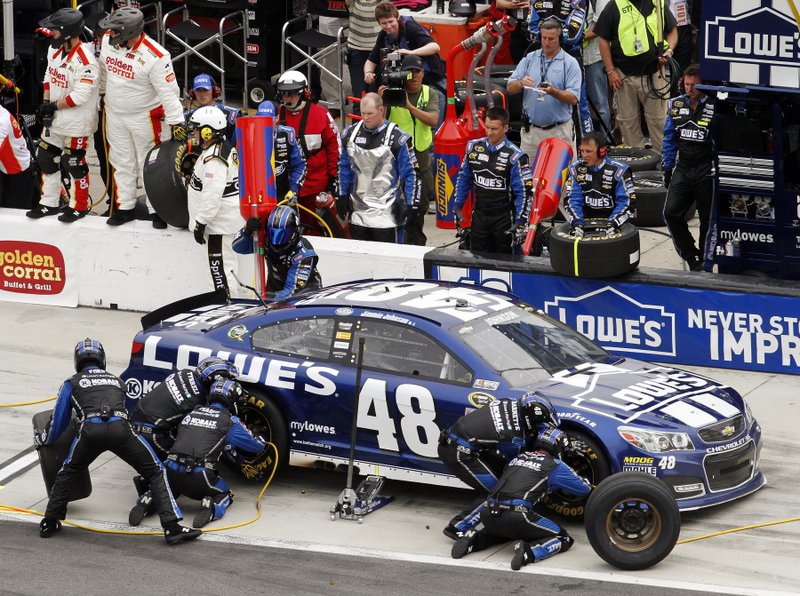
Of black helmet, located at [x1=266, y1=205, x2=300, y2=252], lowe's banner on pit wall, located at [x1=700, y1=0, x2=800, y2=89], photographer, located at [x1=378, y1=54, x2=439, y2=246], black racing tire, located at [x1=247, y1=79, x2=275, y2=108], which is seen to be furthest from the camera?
black racing tire, located at [x1=247, y1=79, x2=275, y2=108]

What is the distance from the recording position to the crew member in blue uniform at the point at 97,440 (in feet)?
33.5

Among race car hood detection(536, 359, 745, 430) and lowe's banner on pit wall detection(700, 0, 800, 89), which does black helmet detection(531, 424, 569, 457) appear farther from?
lowe's banner on pit wall detection(700, 0, 800, 89)

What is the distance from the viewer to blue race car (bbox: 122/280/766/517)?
10133 mm

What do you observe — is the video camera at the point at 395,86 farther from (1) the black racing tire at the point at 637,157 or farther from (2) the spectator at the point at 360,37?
(1) the black racing tire at the point at 637,157

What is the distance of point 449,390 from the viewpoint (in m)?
10.4

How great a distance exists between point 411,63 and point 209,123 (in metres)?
2.47

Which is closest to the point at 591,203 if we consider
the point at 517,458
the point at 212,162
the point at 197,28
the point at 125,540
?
the point at 212,162

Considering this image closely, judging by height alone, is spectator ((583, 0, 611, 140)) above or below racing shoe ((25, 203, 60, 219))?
above

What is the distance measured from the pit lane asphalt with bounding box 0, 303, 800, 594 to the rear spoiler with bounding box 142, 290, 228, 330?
1121 mm

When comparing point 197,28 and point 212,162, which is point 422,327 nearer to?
point 212,162

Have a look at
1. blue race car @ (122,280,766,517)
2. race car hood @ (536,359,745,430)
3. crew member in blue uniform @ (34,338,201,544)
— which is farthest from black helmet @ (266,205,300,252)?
race car hood @ (536,359,745,430)

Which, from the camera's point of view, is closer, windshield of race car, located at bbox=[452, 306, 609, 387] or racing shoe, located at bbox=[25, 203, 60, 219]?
windshield of race car, located at bbox=[452, 306, 609, 387]

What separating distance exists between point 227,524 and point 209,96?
Answer: 18.9 feet

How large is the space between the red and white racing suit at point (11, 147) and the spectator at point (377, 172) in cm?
358
